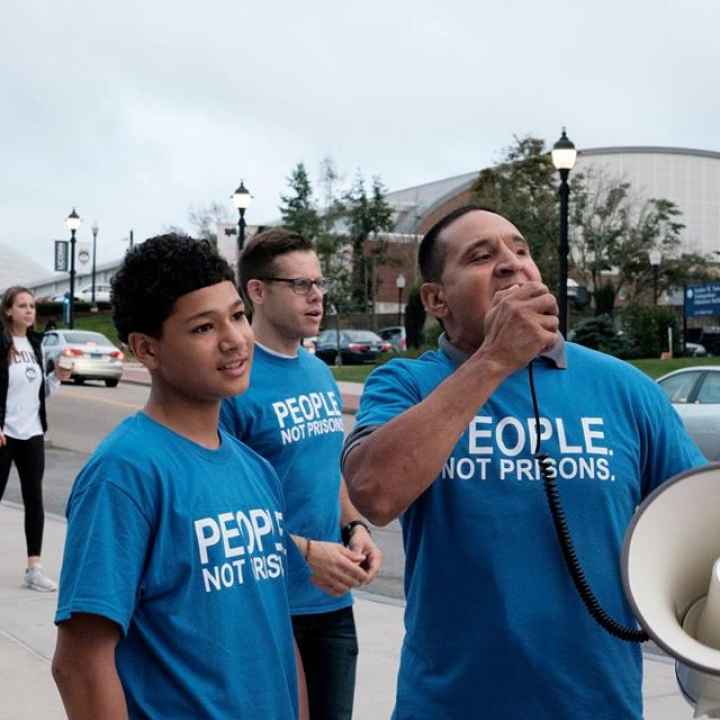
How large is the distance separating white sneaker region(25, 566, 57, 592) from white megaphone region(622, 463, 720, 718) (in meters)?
6.17

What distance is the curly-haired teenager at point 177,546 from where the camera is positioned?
2074 millimetres

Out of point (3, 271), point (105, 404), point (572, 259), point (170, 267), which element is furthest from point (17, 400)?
point (3, 271)

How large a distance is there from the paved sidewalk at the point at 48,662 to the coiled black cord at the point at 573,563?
10.6 ft

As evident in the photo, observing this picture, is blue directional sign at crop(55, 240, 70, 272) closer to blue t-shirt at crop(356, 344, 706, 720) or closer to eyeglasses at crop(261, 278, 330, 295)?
eyeglasses at crop(261, 278, 330, 295)

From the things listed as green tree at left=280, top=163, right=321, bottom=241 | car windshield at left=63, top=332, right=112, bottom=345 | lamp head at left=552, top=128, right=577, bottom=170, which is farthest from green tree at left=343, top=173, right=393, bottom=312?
lamp head at left=552, top=128, right=577, bottom=170

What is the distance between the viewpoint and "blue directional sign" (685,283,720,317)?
37156mm

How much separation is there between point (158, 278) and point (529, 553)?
877 mm

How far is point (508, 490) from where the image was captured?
Answer: 230cm

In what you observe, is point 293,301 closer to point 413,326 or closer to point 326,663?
point 326,663

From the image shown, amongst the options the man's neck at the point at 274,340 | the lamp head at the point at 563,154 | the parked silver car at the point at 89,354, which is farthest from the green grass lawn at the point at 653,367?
the man's neck at the point at 274,340

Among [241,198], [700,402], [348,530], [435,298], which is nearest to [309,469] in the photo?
[348,530]

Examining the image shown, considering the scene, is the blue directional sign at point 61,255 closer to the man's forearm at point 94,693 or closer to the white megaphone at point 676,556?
the man's forearm at point 94,693

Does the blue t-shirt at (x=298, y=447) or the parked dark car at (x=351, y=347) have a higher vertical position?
the blue t-shirt at (x=298, y=447)

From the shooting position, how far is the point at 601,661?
2.26m
